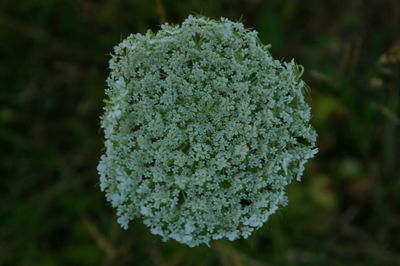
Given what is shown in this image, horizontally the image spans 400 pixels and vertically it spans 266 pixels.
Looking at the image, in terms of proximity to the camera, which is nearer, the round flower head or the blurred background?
the round flower head

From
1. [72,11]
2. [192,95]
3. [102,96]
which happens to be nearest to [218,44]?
[192,95]

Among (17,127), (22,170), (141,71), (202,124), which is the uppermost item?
(17,127)

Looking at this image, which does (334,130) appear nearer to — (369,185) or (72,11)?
(369,185)

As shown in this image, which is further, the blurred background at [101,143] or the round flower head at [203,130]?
the blurred background at [101,143]
